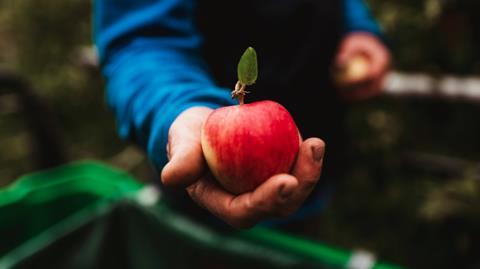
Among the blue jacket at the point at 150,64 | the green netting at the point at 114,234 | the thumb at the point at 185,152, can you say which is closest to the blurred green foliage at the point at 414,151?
the green netting at the point at 114,234

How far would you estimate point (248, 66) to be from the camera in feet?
1.35

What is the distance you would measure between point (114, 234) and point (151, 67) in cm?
54

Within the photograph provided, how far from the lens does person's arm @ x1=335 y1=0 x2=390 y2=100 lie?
42.7 inches

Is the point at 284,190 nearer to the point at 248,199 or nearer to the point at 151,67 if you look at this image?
the point at 248,199

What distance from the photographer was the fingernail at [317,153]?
0.43 meters

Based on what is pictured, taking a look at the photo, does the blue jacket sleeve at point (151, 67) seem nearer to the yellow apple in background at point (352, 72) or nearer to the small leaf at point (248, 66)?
the small leaf at point (248, 66)

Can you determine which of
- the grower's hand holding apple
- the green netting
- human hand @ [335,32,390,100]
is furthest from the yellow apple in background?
the grower's hand holding apple

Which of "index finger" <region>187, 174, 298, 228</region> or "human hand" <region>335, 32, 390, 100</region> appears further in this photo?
"human hand" <region>335, 32, 390, 100</region>

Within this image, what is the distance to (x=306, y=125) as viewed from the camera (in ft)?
3.21

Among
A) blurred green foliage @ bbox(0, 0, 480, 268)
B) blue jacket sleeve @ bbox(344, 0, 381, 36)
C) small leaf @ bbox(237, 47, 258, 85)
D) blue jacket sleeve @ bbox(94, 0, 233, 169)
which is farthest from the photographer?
blurred green foliage @ bbox(0, 0, 480, 268)

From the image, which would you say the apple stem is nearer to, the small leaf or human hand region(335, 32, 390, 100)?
the small leaf

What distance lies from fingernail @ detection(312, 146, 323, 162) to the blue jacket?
0.53 ft

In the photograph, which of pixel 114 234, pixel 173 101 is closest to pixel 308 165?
pixel 173 101

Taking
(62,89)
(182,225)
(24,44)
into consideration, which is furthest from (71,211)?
(24,44)
